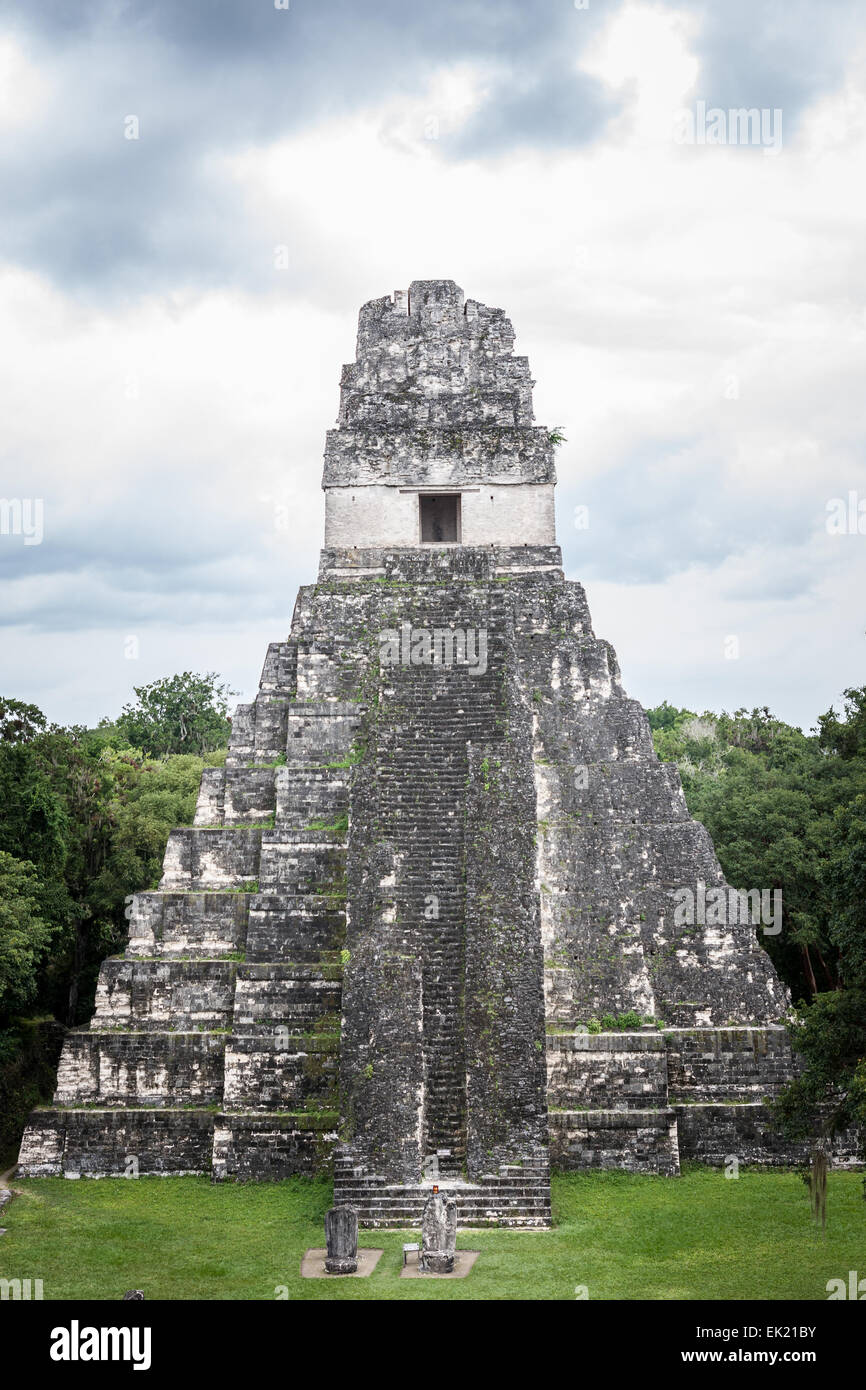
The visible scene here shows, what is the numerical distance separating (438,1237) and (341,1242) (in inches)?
36.9

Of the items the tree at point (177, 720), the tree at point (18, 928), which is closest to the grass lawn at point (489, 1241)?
the tree at point (18, 928)

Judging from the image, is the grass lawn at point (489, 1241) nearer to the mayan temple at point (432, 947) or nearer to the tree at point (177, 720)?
the mayan temple at point (432, 947)

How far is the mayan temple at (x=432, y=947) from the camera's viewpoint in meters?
15.0

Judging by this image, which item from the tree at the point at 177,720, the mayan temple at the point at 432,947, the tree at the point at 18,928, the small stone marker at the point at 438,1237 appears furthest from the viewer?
the tree at the point at 177,720

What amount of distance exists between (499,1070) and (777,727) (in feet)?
80.0

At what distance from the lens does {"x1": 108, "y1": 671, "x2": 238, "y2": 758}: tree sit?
39.6 m

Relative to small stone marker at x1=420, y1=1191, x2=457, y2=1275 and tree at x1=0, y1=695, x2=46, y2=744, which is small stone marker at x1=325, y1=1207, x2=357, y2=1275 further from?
tree at x1=0, y1=695, x2=46, y2=744

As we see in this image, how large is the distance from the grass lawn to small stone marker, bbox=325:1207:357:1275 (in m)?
0.23

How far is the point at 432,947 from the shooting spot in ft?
52.9

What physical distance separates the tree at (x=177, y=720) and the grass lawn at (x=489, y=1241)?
24037mm

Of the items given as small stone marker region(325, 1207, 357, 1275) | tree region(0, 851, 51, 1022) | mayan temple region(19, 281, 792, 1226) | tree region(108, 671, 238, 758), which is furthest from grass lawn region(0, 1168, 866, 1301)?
tree region(108, 671, 238, 758)

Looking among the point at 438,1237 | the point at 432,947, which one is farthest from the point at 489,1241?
the point at 432,947

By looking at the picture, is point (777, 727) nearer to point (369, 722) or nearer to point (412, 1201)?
point (369, 722)

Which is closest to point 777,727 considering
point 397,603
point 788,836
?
point 788,836
